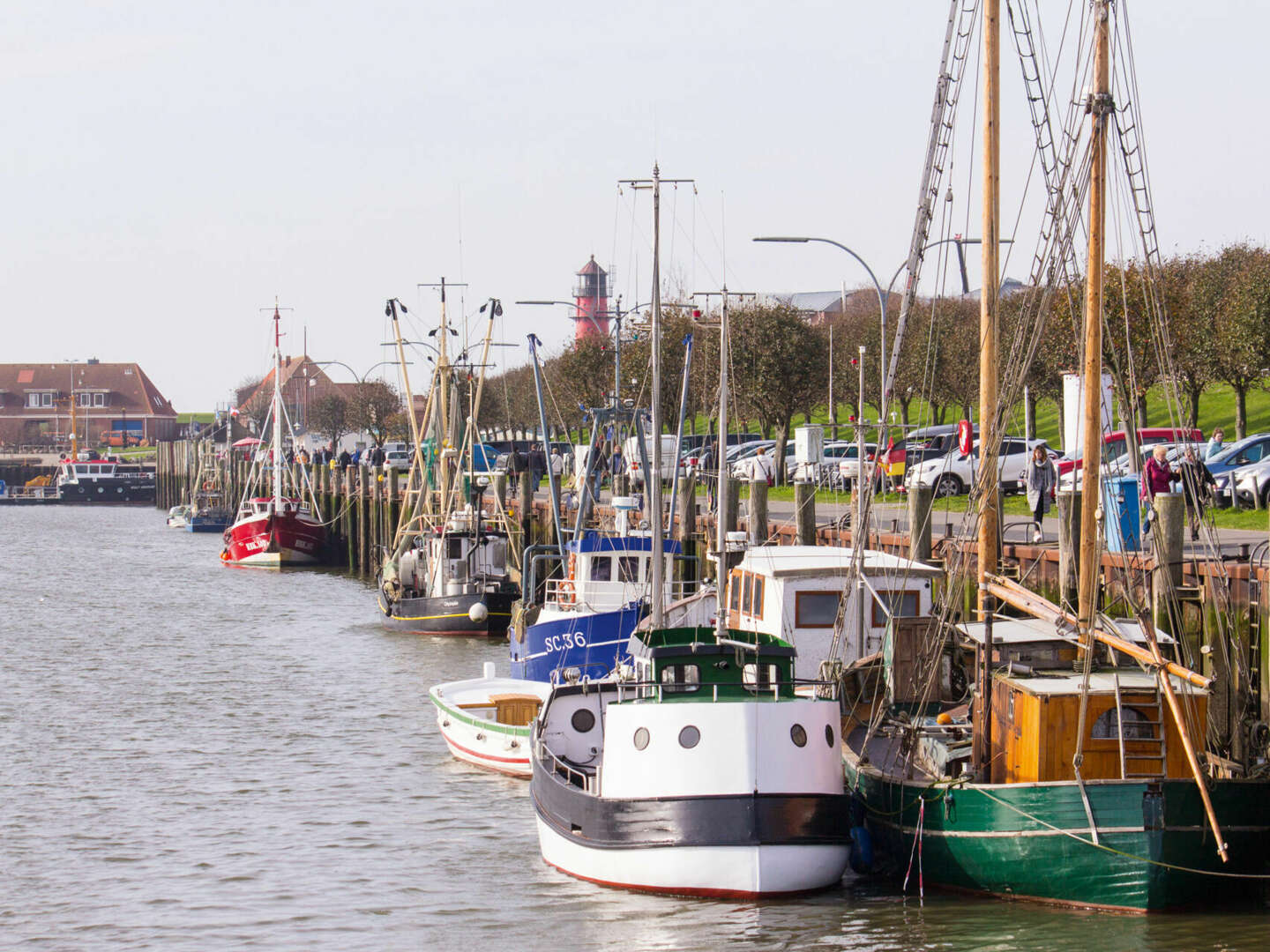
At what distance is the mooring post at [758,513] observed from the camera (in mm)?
32312

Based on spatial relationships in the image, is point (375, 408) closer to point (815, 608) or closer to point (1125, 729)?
point (815, 608)

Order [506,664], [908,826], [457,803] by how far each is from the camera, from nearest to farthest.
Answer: [908,826] → [457,803] → [506,664]

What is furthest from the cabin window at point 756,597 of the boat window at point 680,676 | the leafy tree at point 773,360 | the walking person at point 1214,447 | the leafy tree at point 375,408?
the leafy tree at point 375,408

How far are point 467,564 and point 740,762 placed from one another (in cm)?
2857

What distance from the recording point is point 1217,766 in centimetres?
1641

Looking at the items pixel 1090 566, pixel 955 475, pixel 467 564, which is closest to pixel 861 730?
pixel 1090 566

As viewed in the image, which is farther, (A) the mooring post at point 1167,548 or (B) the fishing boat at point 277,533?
(B) the fishing boat at point 277,533

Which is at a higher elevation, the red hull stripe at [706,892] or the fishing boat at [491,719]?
the fishing boat at [491,719]

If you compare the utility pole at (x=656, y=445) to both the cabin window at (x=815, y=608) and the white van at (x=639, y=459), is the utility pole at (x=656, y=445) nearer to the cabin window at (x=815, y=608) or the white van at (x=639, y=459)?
the cabin window at (x=815, y=608)

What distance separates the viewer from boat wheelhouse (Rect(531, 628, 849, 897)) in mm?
16734

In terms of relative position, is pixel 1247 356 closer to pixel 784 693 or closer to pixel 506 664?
pixel 506 664

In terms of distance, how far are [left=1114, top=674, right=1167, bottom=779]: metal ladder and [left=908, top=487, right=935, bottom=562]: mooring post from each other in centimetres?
831

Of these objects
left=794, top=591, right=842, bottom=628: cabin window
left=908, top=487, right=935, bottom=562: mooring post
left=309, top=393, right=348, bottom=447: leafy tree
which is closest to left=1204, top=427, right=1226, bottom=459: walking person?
left=908, top=487, right=935, bottom=562: mooring post

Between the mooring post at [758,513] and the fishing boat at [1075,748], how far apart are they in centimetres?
1214
